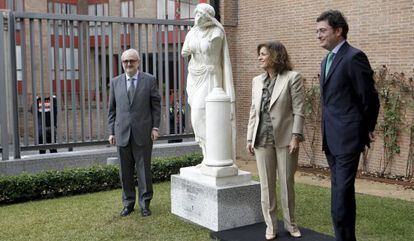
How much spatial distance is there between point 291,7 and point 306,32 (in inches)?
31.9

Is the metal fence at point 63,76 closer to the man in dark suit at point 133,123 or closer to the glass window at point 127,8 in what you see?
the man in dark suit at point 133,123

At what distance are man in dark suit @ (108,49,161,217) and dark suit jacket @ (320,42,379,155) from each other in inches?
115

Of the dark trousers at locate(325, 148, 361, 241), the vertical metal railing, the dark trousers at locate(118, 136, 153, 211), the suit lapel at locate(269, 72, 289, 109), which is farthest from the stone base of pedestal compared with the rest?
the vertical metal railing

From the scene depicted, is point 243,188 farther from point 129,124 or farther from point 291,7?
point 291,7

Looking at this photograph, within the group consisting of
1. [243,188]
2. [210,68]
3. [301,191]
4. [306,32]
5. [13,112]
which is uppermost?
[306,32]

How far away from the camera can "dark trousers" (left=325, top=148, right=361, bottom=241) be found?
384 cm

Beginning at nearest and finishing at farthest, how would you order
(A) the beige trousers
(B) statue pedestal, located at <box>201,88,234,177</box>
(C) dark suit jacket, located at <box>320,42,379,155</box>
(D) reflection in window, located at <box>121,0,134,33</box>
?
(C) dark suit jacket, located at <box>320,42,379,155</box> < (A) the beige trousers < (B) statue pedestal, located at <box>201,88,234,177</box> < (D) reflection in window, located at <box>121,0,134,33</box>

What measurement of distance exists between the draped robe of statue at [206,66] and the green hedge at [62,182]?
3.02m

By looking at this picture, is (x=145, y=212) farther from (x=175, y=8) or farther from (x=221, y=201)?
(x=175, y=8)

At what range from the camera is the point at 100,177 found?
8.58 m

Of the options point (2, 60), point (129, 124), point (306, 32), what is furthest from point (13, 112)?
point (306, 32)

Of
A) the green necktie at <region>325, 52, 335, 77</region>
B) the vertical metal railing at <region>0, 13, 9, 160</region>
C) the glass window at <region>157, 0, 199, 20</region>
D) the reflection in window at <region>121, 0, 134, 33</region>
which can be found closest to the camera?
the green necktie at <region>325, 52, 335, 77</region>

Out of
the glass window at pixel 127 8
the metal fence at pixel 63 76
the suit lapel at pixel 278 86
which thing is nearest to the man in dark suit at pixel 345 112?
the suit lapel at pixel 278 86

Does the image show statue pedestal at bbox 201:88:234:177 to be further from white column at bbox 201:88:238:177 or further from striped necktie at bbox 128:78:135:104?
striped necktie at bbox 128:78:135:104
